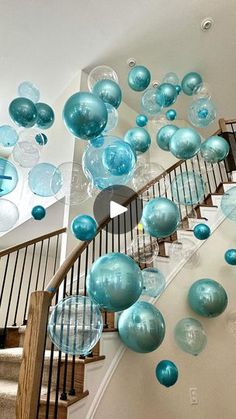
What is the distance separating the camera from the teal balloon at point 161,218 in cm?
174

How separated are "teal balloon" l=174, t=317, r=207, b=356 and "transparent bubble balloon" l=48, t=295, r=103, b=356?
0.99 meters

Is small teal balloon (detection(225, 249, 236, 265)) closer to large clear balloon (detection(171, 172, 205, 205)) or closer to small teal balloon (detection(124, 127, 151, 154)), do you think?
large clear balloon (detection(171, 172, 205, 205))

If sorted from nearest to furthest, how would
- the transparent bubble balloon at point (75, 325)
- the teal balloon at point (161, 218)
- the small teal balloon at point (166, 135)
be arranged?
the transparent bubble balloon at point (75, 325) → the teal balloon at point (161, 218) → the small teal balloon at point (166, 135)

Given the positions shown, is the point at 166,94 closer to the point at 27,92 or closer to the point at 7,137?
the point at 27,92

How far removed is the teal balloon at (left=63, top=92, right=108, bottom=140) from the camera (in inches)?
55.8

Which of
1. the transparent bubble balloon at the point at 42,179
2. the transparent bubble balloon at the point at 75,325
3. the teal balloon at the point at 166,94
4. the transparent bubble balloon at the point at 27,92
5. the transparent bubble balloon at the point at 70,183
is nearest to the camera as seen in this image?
the transparent bubble balloon at the point at 75,325

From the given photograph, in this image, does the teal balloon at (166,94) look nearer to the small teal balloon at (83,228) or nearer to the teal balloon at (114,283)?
the small teal balloon at (83,228)

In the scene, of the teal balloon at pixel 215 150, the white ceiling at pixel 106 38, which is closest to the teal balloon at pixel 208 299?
the teal balloon at pixel 215 150

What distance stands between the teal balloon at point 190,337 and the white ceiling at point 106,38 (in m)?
3.62

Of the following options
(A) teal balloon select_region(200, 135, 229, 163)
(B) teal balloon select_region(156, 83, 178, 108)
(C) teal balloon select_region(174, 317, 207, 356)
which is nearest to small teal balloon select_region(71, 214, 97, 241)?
(C) teal balloon select_region(174, 317, 207, 356)

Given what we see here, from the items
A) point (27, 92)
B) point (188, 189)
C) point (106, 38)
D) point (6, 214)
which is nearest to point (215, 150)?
point (188, 189)

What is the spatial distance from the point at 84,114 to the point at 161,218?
791 millimetres

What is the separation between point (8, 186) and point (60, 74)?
9.07ft

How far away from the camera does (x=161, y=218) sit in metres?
1.74
